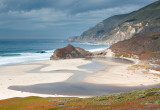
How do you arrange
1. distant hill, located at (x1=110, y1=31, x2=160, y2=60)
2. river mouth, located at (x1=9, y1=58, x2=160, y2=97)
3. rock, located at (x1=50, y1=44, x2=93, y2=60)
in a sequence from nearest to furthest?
river mouth, located at (x1=9, y1=58, x2=160, y2=97)
distant hill, located at (x1=110, y1=31, x2=160, y2=60)
rock, located at (x1=50, y1=44, x2=93, y2=60)

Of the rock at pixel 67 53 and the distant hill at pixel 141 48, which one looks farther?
the rock at pixel 67 53

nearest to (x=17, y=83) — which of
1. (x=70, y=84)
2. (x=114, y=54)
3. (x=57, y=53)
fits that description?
(x=70, y=84)

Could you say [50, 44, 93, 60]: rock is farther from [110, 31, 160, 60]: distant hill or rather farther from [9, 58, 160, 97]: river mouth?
[9, 58, 160, 97]: river mouth

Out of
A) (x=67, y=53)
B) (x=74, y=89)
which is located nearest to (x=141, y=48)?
(x=67, y=53)

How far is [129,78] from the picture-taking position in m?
43.2

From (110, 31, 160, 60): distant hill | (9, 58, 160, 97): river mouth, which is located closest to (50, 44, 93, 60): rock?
(110, 31, 160, 60): distant hill

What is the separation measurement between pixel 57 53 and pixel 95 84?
165 ft

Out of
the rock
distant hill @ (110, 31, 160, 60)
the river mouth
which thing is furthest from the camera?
the rock

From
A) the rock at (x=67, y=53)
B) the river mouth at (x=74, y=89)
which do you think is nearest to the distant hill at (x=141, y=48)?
the rock at (x=67, y=53)

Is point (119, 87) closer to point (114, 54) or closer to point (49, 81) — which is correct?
point (49, 81)

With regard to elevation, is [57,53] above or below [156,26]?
below

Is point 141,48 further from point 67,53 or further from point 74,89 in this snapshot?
point 74,89

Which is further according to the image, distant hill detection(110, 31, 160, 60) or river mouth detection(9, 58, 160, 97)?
distant hill detection(110, 31, 160, 60)

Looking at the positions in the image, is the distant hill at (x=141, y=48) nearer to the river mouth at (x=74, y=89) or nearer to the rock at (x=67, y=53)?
the rock at (x=67, y=53)
